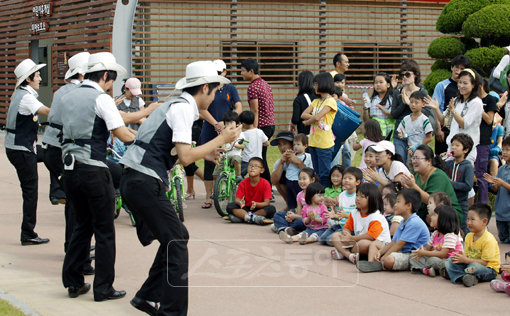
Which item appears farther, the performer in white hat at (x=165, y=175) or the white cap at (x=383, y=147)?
the white cap at (x=383, y=147)

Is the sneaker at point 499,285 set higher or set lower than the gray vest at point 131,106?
lower

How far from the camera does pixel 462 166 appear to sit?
902 cm

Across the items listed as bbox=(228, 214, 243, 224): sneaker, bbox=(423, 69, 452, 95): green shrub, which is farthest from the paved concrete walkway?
bbox=(423, 69, 452, 95): green shrub

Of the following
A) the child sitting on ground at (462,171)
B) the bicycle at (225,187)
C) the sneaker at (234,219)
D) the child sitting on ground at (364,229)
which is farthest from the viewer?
the bicycle at (225,187)

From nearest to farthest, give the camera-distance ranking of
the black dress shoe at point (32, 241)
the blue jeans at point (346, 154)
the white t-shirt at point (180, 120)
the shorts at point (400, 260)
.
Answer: the white t-shirt at point (180, 120), the shorts at point (400, 260), the black dress shoe at point (32, 241), the blue jeans at point (346, 154)

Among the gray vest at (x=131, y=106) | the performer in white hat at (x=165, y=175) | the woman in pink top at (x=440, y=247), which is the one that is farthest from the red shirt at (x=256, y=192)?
the performer in white hat at (x=165, y=175)

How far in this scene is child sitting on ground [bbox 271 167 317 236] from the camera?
30.5 feet

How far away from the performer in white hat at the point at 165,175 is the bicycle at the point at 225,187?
15.7 ft

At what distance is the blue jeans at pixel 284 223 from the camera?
9.30 m

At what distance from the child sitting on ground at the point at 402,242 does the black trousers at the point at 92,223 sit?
2490 millimetres

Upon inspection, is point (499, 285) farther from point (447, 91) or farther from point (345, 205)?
point (447, 91)

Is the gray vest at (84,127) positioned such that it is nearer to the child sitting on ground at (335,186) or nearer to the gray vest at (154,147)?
the gray vest at (154,147)

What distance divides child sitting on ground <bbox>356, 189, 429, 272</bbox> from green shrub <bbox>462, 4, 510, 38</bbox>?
10.1 m

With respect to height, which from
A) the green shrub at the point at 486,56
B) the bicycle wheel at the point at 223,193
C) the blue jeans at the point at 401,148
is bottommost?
the bicycle wheel at the point at 223,193
